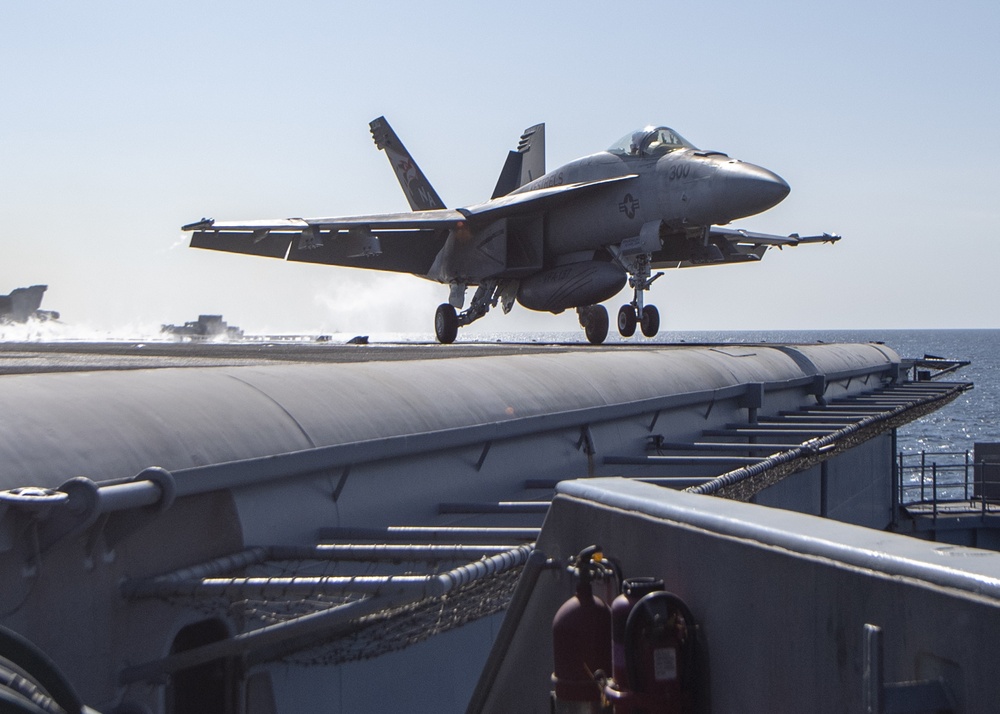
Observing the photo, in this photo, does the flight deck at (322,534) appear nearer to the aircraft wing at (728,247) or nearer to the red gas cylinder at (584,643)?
the red gas cylinder at (584,643)

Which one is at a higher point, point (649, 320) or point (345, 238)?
point (345, 238)

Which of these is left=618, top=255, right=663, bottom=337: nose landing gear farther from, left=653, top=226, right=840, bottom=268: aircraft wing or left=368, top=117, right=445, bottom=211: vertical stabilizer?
left=368, top=117, right=445, bottom=211: vertical stabilizer

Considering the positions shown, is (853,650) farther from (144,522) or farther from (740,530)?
(144,522)

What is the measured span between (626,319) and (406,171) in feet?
45.3

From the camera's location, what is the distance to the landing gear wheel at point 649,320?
18.2m

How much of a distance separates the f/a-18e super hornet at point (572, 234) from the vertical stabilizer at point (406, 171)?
189 inches

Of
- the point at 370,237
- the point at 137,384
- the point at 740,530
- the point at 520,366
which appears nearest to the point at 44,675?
the point at 740,530

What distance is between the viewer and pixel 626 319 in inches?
722

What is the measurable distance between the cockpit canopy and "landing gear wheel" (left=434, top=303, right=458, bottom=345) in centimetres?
539

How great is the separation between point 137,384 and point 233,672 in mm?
1564

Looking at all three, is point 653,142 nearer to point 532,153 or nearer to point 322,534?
point 532,153

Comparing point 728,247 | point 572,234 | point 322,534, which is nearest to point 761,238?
point 728,247

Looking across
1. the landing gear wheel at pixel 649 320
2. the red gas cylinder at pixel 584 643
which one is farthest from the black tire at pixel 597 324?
the red gas cylinder at pixel 584 643

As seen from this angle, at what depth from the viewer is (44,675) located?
2709 millimetres
